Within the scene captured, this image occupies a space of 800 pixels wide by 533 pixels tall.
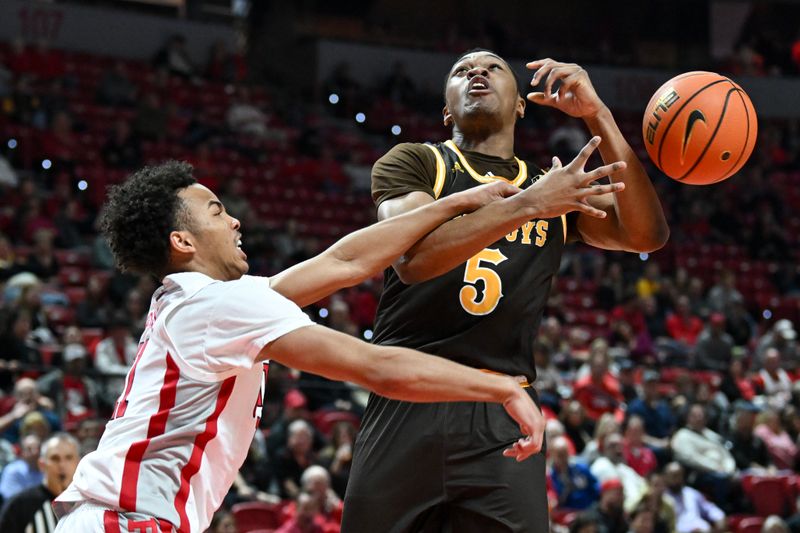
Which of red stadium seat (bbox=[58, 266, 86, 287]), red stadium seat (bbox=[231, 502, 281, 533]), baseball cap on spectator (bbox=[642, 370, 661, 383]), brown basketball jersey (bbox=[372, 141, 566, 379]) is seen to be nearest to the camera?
brown basketball jersey (bbox=[372, 141, 566, 379])

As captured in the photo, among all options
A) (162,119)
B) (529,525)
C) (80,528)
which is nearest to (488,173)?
(529,525)

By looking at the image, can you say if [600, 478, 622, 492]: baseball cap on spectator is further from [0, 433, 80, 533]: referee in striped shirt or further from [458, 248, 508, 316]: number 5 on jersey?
[458, 248, 508, 316]: number 5 on jersey

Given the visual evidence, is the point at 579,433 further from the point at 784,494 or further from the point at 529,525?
the point at 529,525

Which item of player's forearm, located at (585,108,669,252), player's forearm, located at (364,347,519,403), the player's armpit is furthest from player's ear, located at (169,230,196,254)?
player's forearm, located at (585,108,669,252)

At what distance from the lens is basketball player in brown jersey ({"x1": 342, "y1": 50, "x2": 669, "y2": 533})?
3.91 meters

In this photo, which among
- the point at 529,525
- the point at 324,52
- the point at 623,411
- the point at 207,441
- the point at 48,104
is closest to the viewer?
the point at 207,441

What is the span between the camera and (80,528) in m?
3.22

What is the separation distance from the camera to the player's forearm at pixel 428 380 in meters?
3.06

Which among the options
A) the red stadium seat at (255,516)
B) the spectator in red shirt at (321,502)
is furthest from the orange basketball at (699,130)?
the red stadium seat at (255,516)

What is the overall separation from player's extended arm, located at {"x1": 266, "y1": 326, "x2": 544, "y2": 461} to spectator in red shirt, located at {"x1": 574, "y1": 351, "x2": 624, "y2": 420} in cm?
976

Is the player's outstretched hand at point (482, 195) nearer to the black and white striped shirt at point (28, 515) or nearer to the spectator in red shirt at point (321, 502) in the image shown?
the black and white striped shirt at point (28, 515)

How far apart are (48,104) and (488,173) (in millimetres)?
13580

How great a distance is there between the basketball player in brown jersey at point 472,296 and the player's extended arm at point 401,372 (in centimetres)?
71

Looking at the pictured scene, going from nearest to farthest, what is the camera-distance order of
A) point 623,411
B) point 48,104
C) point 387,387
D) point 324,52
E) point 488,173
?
point 387,387 < point 488,173 < point 623,411 < point 48,104 < point 324,52
